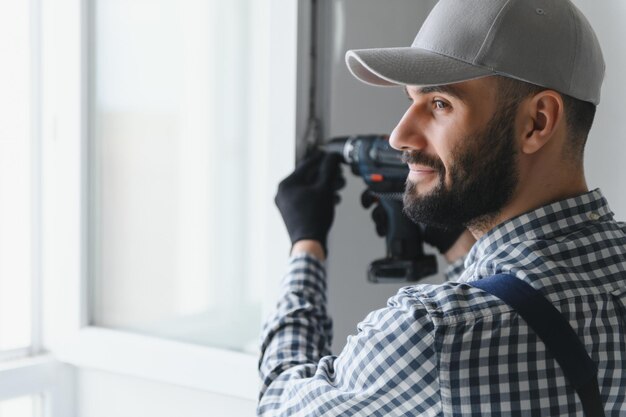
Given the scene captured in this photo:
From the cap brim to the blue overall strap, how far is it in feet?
0.88

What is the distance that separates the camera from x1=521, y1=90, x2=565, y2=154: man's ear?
933 millimetres

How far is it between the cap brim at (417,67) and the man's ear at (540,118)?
67mm

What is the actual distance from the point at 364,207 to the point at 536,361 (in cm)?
61

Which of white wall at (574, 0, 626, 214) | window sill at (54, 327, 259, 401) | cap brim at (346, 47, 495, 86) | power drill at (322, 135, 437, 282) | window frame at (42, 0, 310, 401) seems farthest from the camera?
window frame at (42, 0, 310, 401)

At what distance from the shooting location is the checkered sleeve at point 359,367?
86 centimetres

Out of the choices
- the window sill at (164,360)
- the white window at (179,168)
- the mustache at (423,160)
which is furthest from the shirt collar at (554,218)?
the window sill at (164,360)

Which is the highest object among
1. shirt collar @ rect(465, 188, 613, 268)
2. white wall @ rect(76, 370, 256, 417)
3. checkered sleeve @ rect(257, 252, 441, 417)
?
shirt collar @ rect(465, 188, 613, 268)

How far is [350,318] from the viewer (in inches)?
59.5

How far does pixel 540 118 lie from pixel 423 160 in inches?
6.0

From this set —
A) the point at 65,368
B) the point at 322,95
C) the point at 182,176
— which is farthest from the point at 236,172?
the point at 65,368

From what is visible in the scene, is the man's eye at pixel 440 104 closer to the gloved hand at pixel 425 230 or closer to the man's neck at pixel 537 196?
the man's neck at pixel 537 196

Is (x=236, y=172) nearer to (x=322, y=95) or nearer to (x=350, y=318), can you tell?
(x=322, y=95)

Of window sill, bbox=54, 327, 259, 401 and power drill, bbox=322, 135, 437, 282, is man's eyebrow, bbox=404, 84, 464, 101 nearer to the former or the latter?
power drill, bbox=322, 135, 437, 282

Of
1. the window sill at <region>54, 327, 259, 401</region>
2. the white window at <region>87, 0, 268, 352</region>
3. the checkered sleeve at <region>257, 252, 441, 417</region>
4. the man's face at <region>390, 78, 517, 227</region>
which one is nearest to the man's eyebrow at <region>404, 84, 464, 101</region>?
the man's face at <region>390, 78, 517, 227</region>
